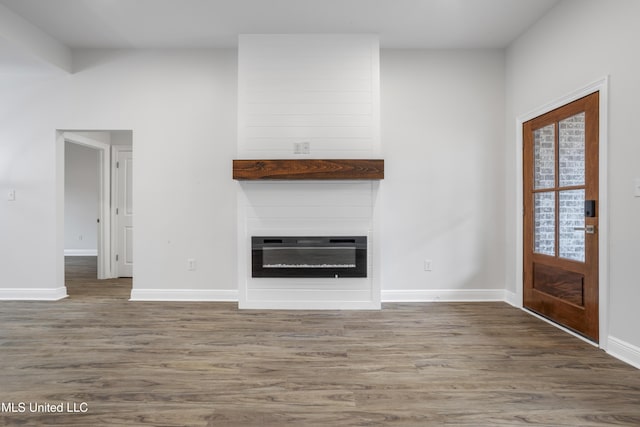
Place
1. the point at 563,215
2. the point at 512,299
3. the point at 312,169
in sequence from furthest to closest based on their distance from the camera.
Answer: the point at 512,299 → the point at 312,169 → the point at 563,215

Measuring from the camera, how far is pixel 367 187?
3.64 metres

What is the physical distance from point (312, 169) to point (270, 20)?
1447 millimetres

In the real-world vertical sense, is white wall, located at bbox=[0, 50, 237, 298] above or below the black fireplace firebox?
above

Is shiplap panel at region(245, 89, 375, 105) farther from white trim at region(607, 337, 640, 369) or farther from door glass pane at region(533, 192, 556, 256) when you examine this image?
white trim at region(607, 337, 640, 369)

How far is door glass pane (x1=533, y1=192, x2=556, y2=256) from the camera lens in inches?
126

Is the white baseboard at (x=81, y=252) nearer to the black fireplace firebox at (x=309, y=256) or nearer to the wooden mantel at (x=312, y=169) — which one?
the black fireplace firebox at (x=309, y=256)

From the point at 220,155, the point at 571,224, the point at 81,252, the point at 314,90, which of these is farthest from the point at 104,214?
the point at 571,224

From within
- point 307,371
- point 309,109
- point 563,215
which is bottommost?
point 307,371

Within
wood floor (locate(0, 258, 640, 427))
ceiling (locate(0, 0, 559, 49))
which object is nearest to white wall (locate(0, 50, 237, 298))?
ceiling (locate(0, 0, 559, 49))

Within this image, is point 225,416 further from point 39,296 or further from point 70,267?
point 70,267

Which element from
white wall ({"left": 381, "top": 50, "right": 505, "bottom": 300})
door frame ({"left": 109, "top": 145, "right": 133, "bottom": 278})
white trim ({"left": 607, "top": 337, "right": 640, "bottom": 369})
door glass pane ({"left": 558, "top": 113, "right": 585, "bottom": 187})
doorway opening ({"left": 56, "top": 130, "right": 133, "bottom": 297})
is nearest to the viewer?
white trim ({"left": 607, "top": 337, "right": 640, "bottom": 369})

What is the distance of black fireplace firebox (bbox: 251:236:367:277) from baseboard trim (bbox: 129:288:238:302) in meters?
0.56

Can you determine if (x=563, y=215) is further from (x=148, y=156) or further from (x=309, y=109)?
(x=148, y=156)

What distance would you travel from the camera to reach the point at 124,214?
539 centimetres
